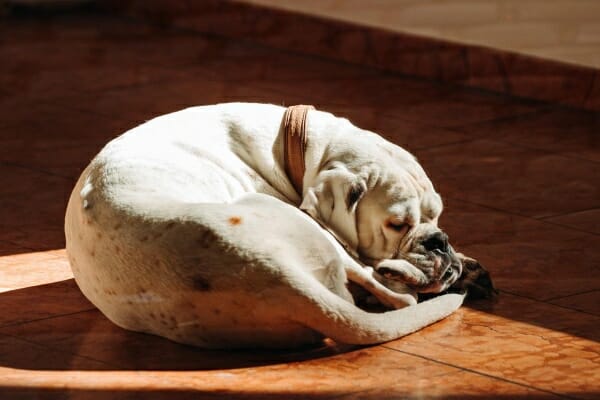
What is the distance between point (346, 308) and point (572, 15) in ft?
13.3

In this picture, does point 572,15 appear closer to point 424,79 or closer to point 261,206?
point 424,79

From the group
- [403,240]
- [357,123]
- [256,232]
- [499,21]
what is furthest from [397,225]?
[499,21]

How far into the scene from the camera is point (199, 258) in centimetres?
350

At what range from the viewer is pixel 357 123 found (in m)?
6.49

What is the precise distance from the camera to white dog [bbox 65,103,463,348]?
3504 mm

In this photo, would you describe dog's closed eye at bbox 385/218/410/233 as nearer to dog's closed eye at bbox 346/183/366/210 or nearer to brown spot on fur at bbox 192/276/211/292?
dog's closed eye at bbox 346/183/366/210

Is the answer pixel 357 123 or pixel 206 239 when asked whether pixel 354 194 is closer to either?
pixel 206 239

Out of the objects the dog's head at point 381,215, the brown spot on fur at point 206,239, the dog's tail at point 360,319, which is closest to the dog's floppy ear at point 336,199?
the dog's head at point 381,215

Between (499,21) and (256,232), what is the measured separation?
4151 millimetres

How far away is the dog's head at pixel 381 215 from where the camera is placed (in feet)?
12.7

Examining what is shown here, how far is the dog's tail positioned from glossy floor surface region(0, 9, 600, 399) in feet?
0.17

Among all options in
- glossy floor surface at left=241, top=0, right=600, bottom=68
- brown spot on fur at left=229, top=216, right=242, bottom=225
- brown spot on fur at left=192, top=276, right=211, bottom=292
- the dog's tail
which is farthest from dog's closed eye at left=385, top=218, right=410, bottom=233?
glossy floor surface at left=241, top=0, right=600, bottom=68

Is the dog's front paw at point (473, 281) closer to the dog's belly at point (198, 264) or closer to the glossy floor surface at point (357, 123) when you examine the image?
the glossy floor surface at point (357, 123)

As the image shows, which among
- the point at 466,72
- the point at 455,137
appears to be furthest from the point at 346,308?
the point at 466,72
